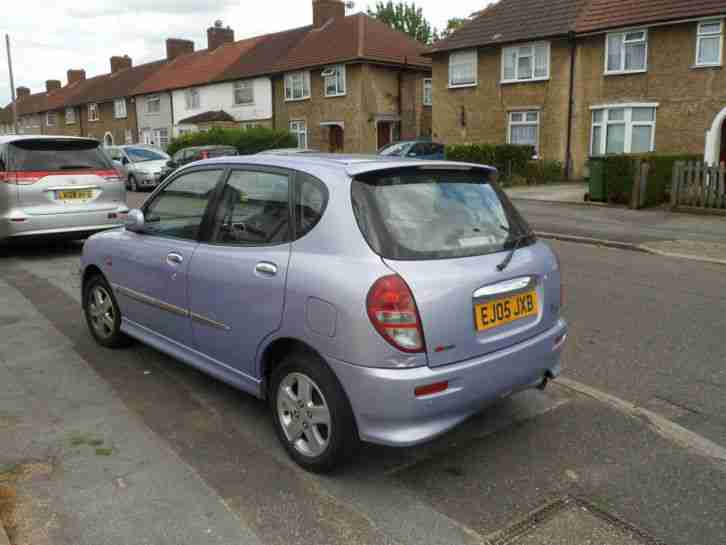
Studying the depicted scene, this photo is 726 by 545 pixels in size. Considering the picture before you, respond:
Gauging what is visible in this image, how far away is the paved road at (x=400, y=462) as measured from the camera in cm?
312

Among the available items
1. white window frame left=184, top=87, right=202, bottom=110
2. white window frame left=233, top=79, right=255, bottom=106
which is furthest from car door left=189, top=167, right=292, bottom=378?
white window frame left=184, top=87, right=202, bottom=110

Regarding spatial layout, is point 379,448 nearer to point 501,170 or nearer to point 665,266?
point 665,266

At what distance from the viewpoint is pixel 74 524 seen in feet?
10.3

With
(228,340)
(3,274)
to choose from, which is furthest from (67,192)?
(228,340)

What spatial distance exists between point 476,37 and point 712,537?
91.2ft

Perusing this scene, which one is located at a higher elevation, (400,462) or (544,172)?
(544,172)

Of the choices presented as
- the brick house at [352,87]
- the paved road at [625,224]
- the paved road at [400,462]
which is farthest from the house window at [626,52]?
the paved road at [400,462]

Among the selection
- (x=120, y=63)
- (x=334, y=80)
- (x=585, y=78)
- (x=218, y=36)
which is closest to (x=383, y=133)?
(x=334, y=80)

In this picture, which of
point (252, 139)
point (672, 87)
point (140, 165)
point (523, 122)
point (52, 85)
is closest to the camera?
point (672, 87)

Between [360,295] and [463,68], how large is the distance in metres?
27.8

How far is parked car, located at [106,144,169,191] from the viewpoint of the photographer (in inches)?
894

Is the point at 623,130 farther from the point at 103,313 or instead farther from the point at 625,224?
the point at 103,313

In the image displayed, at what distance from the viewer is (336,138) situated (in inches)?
1433

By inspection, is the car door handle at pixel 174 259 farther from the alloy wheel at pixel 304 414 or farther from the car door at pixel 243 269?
the alloy wheel at pixel 304 414
